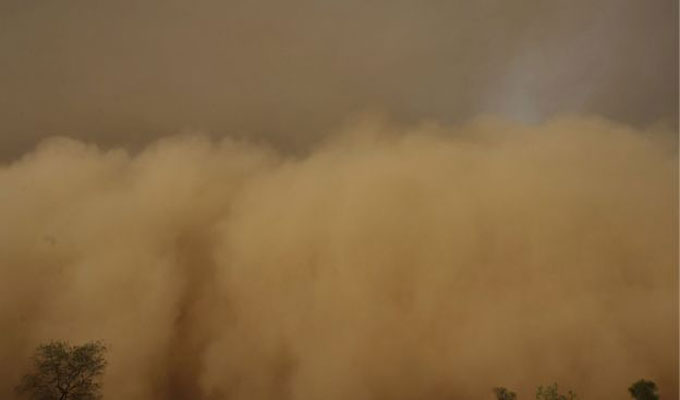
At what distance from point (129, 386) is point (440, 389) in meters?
49.8

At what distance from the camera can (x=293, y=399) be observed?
72500 millimetres

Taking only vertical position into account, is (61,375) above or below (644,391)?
below

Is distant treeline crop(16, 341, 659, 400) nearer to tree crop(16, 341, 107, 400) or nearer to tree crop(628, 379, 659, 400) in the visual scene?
tree crop(16, 341, 107, 400)

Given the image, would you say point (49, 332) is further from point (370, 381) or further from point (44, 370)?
point (370, 381)

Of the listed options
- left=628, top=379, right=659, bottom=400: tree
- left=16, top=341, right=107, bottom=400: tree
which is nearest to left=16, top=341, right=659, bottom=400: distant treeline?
left=16, top=341, right=107, bottom=400: tree

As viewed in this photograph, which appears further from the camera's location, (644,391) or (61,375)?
(61,375)

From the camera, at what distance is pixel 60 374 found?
115 feet

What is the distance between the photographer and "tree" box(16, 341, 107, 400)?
34.8 meters

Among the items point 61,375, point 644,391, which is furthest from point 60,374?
point 644,391

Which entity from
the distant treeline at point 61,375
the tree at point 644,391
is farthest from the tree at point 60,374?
the tree at point 644,391

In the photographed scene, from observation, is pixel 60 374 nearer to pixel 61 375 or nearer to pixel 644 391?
pixel 61 375

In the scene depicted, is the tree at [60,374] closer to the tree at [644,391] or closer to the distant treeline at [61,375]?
the distant treeline at [61,375]

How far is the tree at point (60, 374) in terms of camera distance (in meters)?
34.8

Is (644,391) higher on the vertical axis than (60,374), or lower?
higher
